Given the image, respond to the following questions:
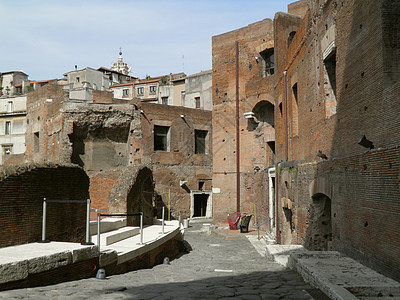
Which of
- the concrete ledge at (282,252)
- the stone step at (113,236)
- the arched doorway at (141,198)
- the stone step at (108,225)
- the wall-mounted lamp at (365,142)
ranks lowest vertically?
the concrete ledge at (282,252)

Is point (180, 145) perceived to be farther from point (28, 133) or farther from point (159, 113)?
point (28, 133)

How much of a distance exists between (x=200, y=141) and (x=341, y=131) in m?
20.5

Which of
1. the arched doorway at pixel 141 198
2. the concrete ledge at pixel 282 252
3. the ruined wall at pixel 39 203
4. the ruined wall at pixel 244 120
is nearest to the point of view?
the ruined wall at pixel 39 203

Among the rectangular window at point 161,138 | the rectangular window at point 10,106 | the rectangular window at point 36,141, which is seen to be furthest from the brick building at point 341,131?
the rectangular window at point 10,106

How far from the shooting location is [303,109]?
1141 centimetres

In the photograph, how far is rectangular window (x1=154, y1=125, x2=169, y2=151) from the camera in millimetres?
25859

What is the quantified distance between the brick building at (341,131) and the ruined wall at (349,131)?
0.02 m

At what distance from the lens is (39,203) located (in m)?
7.01

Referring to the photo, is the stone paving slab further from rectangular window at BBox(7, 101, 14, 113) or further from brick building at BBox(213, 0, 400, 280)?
rectangular window at BBox(7, 101, 14, 113)

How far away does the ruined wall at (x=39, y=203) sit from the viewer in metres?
6.28

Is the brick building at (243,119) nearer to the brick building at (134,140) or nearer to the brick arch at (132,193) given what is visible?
the brick building at (134,140)

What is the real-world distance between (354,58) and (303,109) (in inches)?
170

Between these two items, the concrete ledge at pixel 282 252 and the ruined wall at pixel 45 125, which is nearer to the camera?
the concrete ledge at pixel 282 252

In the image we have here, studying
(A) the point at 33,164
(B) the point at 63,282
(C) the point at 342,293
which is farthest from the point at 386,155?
(A) the point at 33,164
